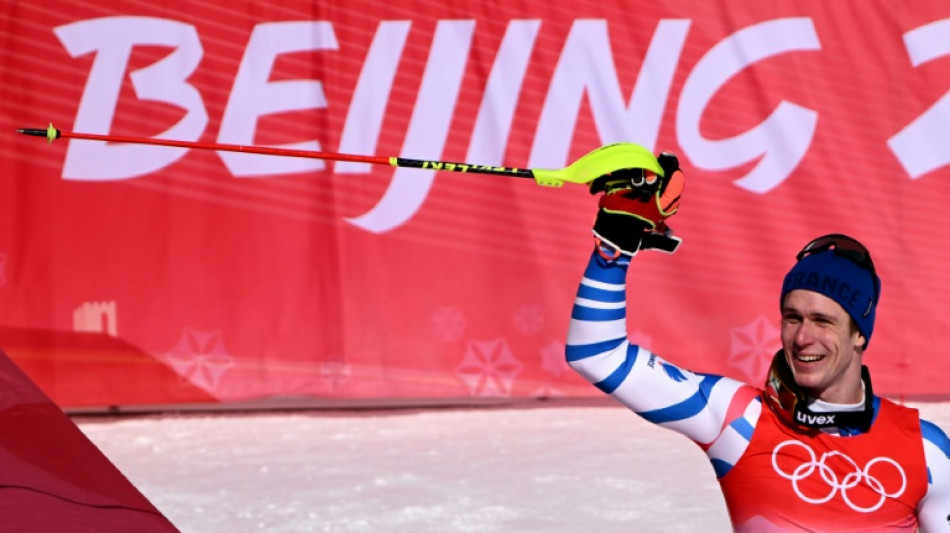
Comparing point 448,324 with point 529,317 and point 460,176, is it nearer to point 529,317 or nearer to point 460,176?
point 529,317

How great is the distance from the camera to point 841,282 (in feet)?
8.68

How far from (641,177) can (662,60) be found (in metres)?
4.23

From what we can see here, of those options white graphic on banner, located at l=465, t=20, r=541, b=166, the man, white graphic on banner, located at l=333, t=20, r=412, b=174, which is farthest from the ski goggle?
white graphic on banner, located at l=333, t=20, r=412, b=174

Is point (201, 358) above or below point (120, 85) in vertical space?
below

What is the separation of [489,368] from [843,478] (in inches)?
160

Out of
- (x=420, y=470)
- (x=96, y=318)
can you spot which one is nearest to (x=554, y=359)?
(x=420, y=470)

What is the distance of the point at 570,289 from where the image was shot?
661cm

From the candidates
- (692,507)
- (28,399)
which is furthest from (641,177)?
(692,507)

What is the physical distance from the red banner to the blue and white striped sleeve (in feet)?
12.7

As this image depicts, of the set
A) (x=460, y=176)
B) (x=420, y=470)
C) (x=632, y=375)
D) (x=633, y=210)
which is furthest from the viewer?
(x=460, y=176)

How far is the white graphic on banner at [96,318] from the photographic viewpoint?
21.6 ft

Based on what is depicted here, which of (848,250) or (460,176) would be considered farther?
(460,176)

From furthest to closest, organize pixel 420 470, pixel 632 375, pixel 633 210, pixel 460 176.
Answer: pixel 460 176, pixel 420 470, pixel 632 375, pixel 633 210

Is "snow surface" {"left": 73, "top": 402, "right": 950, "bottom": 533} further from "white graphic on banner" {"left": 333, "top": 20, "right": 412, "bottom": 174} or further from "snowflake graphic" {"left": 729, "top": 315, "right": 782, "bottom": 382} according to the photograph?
"white graphic on banner" {"left": 333, "top": 20, "right": 412, "bottom": 174}
